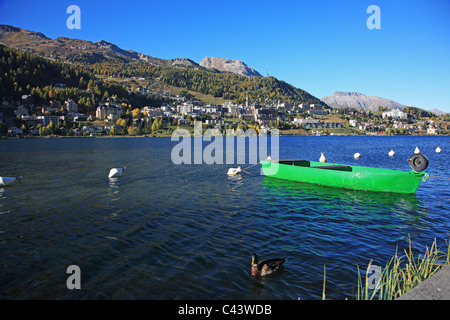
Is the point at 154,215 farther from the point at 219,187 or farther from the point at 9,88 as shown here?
the point at 9,88

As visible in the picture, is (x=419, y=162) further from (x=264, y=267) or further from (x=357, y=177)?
(x=264, y=267)

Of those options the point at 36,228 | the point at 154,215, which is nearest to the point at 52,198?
the point at 36,228

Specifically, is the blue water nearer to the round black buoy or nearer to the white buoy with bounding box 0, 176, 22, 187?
the white buoy with bounding box 0, 176, 22, 187

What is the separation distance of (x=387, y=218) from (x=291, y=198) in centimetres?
653

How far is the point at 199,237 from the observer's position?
12.7 metres

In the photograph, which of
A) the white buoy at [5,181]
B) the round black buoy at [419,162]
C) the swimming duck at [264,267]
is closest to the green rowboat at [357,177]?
the round black buoy at [419,162]

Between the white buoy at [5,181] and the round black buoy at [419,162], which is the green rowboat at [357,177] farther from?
the white buoy at [5,181]

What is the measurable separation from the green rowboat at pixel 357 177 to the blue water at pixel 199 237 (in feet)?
2.71

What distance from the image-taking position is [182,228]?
13953mm

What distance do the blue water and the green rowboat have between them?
0.83 metres

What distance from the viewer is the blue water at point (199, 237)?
8656mm

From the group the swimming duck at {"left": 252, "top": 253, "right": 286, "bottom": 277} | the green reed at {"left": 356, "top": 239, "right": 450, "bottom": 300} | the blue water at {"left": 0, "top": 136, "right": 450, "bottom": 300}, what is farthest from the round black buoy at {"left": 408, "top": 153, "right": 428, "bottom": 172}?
the swimming duck at {"left": 252, "top": 253, "right": 286, "bottom": 277}

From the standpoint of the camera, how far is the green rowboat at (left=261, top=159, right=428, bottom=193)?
69.3 ft
